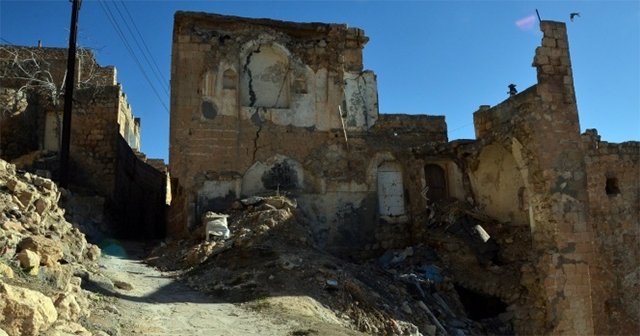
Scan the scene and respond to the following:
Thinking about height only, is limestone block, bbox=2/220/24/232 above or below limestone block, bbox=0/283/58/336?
above

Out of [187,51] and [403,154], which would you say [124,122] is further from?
[403,154]

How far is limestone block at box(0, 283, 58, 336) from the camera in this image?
420 cm

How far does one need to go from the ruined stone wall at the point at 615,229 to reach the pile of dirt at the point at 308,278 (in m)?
3.13

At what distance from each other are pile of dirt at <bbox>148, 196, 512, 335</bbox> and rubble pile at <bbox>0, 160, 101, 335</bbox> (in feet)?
7.37

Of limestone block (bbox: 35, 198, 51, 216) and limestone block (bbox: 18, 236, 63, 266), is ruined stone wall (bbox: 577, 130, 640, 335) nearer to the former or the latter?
limestone block (bbox: 35, 198, 51, 216)

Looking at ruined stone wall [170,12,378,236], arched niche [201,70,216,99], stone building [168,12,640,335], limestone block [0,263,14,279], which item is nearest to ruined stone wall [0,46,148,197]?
stone building [168,12,640,335]

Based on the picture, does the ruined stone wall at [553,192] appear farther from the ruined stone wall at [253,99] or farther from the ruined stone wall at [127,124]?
the ruined stone wall at [127,124]

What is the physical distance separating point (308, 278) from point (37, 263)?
16.1 ft

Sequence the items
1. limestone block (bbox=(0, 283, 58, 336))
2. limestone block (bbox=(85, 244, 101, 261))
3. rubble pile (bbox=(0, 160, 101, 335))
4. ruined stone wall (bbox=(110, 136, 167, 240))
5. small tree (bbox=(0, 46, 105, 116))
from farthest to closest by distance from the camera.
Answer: small tree (bbox=(0, 46, 105, 116)) < ruined stone wall (bbox=(110, 136, 167, 240)) < limestone block (bbox=(85, 244, 101, 261)) < rubble pile (bbox=(0, 160, 101, 335)) < limestone block (bbox=(0, 283, 58, 336))

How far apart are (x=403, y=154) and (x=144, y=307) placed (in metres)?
9.17

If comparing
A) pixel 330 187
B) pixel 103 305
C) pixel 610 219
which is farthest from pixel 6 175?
pixel 610 219

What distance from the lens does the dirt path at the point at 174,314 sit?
6.52 metres

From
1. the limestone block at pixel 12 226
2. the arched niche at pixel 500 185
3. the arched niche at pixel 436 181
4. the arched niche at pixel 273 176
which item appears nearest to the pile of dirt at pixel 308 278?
the arched niche at pixel 273 176

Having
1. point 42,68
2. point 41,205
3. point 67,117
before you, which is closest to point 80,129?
point 67,117
